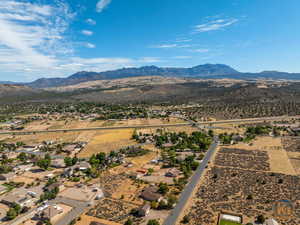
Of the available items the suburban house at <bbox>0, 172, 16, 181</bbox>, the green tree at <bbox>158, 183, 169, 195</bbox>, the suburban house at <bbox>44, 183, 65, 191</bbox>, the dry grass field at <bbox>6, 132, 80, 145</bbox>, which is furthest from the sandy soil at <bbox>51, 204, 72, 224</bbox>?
the dry grass field at <bbox>6, 132, 80, 145</bbox>

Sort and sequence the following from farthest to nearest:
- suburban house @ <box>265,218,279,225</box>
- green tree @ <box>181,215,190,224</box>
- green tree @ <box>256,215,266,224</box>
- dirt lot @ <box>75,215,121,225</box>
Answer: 1. dirt lot @ <box>75,215,121,225</box>
2. green tree @ <box>181,215,190,224</box>
3. green tree @ <box>256,215,266,224</box>
4. suburban house @ <box>265,218,279,225</box>

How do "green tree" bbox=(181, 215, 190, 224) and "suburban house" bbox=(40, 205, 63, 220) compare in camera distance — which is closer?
"green tree" bbox=(181, 215, 190, 224)

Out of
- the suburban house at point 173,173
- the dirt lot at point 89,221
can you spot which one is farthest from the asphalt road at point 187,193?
the dirt lot at point 89,221

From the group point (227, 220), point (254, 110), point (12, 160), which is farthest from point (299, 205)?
point (254, 110)

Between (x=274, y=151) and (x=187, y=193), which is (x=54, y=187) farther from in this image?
(x=274, y=151)

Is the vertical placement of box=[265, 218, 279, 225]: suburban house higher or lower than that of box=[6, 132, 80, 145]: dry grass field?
lower

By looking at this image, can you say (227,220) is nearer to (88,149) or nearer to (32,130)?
(88,149)

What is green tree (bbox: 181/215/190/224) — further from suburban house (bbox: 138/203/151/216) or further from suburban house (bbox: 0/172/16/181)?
suburban house (bbox: 0/172/16/181)

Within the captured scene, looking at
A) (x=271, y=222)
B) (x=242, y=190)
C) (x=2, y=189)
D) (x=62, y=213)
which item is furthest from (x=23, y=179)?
(x=271, y=222)
